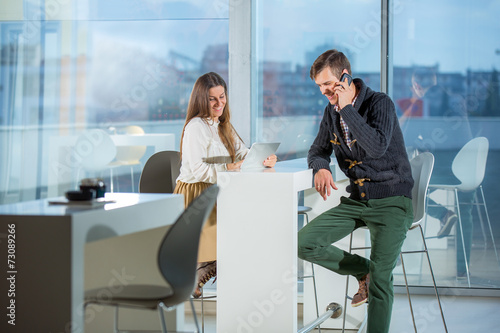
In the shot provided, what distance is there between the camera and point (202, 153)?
140 inches

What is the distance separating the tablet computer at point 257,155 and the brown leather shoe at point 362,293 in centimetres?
81

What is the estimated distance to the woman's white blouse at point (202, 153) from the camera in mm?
3488

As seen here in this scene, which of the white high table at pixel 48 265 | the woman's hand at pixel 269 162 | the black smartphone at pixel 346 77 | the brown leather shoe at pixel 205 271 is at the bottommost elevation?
the brown leather shoe at pixel 205 271

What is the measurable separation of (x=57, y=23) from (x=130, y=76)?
0.71 metres

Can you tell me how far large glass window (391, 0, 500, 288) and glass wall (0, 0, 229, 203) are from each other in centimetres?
135

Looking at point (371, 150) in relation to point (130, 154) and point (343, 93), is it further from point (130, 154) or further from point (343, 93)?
point (130, 154)

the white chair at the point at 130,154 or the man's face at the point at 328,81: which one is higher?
the man's face at the point at 328,81


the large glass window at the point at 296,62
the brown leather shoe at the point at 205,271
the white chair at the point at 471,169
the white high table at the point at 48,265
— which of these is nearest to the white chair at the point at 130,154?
the large glass window at the point at 296,62

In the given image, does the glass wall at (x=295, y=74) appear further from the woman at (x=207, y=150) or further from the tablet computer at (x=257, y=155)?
the tablet computer at (x=257, y=155)

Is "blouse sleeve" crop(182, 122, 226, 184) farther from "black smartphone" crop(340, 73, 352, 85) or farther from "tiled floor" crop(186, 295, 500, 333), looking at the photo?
"tiled floor" crop(186, 295, 500, 333)

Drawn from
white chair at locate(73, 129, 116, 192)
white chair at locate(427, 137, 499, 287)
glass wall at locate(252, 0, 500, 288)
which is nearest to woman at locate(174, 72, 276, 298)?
glass wall at locate(252, 0, 500, 288)

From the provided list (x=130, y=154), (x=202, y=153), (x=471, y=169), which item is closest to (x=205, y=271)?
(x=202, y=153)

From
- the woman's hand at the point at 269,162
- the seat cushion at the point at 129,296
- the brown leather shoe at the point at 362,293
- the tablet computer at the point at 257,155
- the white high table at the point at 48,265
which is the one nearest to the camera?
the white high table at the point at 48,265

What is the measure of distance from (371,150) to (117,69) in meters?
2.33
